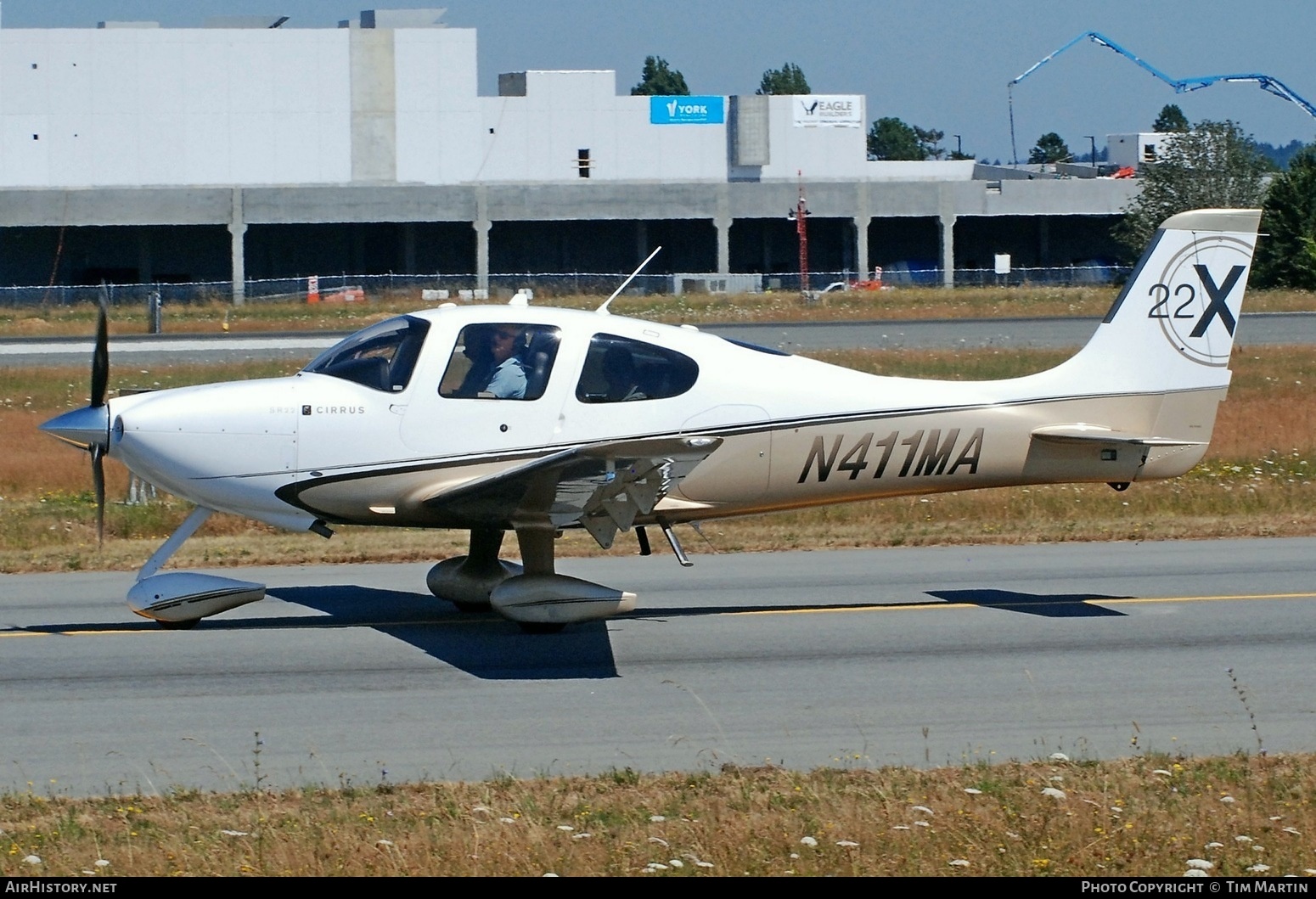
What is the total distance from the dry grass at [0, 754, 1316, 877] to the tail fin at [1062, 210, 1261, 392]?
449 centimetres

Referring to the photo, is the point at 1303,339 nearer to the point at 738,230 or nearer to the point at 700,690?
the point at 700,690

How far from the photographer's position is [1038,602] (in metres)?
11.2

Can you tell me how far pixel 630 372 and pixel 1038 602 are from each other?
3.59m

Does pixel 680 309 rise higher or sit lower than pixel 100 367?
higher

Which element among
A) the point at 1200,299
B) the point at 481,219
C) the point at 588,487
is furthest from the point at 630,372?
the point at 481,219

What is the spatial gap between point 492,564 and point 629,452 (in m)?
2.55

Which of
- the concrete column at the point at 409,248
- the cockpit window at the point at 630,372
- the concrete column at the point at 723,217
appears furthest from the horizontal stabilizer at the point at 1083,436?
the concrete column at the point at 409,248

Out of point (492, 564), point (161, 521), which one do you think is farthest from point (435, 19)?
point (492, 564)

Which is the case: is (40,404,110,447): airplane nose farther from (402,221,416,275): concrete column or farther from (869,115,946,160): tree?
(869,115,946,160): tree

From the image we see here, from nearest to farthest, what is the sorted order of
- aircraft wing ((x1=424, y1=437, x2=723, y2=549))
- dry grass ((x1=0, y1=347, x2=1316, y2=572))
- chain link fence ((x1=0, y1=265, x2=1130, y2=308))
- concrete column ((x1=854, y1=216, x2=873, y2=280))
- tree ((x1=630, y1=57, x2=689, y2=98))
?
aircraft wing ((x1=424, y1=437, x2=723, y2=549)) < dry grass ((x1=0, y1=347, x2=1316, y2=572)) < chain link fence ((x1=0, y1=265, x2=1130, y2=308)) < concrete column ((x1=854, y1=216, x2=873, y2=280)) < tree ((x1=630, y1=57, x2=689, y2=98))

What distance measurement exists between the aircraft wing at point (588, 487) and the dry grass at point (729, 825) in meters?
2.24

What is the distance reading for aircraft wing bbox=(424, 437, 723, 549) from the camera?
8.66m

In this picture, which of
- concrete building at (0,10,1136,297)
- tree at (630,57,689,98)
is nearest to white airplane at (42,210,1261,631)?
concrete building at (0,10,1136,297)

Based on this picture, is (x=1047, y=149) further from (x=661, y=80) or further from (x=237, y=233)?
(x=237, y=233)
